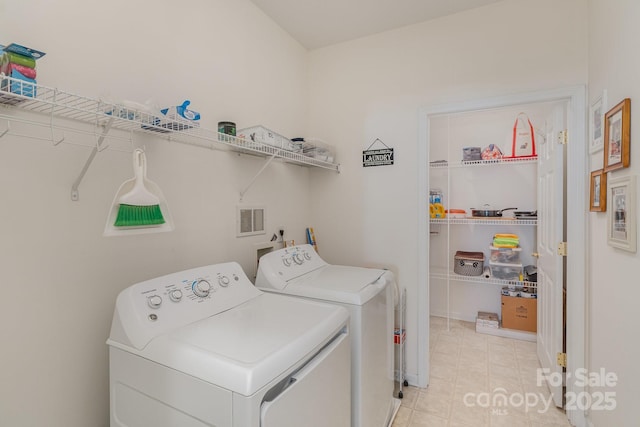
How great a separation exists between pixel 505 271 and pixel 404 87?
2269mm

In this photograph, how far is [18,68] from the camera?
2.91 feet

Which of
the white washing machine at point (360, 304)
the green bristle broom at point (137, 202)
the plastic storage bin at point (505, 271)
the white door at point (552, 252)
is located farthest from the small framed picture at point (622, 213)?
the green bristle broom at point (137, 202)

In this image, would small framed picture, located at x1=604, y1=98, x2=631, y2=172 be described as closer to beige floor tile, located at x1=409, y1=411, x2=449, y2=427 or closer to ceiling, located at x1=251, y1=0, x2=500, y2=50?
ceiling, located at x1=251, y1=0, x2=500, y2=50

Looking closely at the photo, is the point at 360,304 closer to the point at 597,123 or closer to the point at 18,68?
the point at 18,68

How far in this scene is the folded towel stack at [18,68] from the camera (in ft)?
2.86

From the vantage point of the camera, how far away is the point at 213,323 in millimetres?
1187

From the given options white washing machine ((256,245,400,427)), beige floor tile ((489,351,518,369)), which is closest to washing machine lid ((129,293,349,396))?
white washing machine ((256,245,400,427))

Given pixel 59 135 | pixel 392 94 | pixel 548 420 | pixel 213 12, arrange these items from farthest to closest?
pixel 392 94 → pixel 548 420 → pixel 213 12 → pixel 59 135

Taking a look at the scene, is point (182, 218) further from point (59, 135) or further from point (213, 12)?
point (213, 12)

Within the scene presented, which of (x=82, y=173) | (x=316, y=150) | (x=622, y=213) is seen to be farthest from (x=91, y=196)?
(x=622, y=213)

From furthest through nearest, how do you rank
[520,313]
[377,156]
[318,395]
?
1. [520,313]
2. [377,156]
3. [318,395]

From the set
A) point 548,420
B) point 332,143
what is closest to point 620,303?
point 548,420

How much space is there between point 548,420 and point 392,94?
2.50 metres

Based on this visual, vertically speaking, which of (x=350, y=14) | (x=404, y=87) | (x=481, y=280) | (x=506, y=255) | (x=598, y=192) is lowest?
(x=481, y=280)
